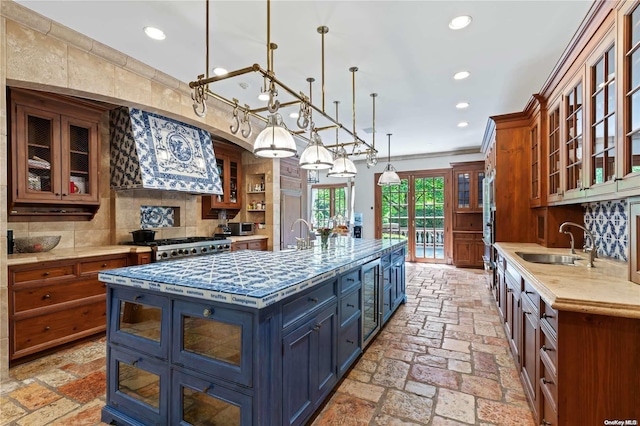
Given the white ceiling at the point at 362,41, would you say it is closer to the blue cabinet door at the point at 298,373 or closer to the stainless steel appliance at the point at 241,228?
the blue cabinet door at the point at 298,373

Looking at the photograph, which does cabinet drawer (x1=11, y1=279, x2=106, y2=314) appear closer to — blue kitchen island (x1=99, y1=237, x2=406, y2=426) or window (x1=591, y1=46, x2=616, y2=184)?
blue kitchen island (x1=99, y1=237, x2=406, y2=426)

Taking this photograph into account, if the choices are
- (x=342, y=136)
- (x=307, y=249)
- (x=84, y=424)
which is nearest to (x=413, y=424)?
(x=307, y=249)

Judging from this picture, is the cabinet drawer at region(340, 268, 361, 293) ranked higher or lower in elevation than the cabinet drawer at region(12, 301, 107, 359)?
higher

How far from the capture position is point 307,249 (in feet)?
10.2

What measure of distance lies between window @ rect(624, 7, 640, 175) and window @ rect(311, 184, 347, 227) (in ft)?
23.9

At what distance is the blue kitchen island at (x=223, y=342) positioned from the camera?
56.3 inches

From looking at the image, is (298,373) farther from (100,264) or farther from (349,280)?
(100,264)

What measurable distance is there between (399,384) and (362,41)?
9.43 feet

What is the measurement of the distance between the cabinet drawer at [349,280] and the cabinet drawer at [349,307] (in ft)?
0.21

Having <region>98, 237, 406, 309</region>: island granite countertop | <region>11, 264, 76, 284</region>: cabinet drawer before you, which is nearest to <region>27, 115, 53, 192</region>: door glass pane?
<region>11, 264, 76, 284</region>: cabinet drawer

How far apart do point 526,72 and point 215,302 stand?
3.78 meters

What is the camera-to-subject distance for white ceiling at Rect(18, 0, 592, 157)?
2234mm

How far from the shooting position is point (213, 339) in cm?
158

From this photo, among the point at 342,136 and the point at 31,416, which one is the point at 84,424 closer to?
the point at 31,416
